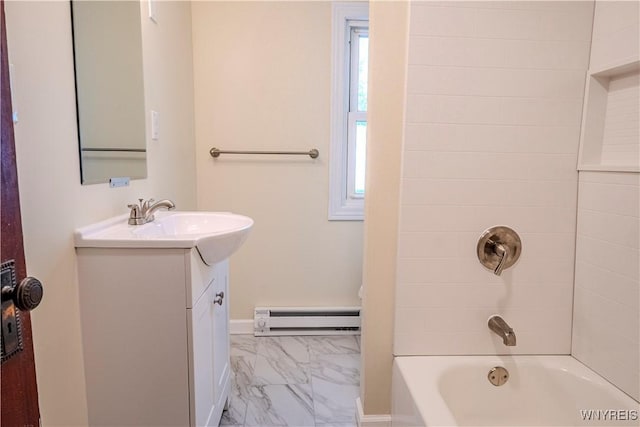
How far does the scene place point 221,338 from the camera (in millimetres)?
1606

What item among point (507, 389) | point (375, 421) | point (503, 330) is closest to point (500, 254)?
point (503, 330)

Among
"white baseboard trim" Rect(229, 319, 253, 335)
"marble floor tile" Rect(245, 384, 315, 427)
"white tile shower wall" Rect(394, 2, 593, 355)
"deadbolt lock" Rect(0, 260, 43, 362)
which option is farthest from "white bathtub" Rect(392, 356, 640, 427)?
"white baseboard trim" Rect(229, 319, 253, 335)

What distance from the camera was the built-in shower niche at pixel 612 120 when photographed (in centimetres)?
128

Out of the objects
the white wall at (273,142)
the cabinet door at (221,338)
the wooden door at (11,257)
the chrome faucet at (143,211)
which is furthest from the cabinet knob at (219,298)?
the white wall at (273,142)

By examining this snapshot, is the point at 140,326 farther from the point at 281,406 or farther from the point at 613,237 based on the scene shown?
the point at 613,237

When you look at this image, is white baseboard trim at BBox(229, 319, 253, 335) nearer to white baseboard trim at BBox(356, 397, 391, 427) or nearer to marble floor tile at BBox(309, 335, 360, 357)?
marble floor tile at BBox(309, 335, 360, 357)

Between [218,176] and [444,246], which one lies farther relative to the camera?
[218,176]

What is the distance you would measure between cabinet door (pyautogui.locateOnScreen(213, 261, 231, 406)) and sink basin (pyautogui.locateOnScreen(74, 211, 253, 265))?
7.6 inches

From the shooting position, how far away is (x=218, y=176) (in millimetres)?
2414

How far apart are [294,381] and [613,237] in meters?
1.55

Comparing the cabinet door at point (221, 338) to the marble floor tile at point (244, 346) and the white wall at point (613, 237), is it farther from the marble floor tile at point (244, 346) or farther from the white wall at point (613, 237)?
the white wall at point (613, 237)

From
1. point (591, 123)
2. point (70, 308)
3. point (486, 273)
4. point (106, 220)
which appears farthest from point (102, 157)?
point (591, 123)

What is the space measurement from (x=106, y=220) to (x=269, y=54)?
4.87 feet

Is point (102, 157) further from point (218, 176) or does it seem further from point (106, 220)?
point (218, 176)
